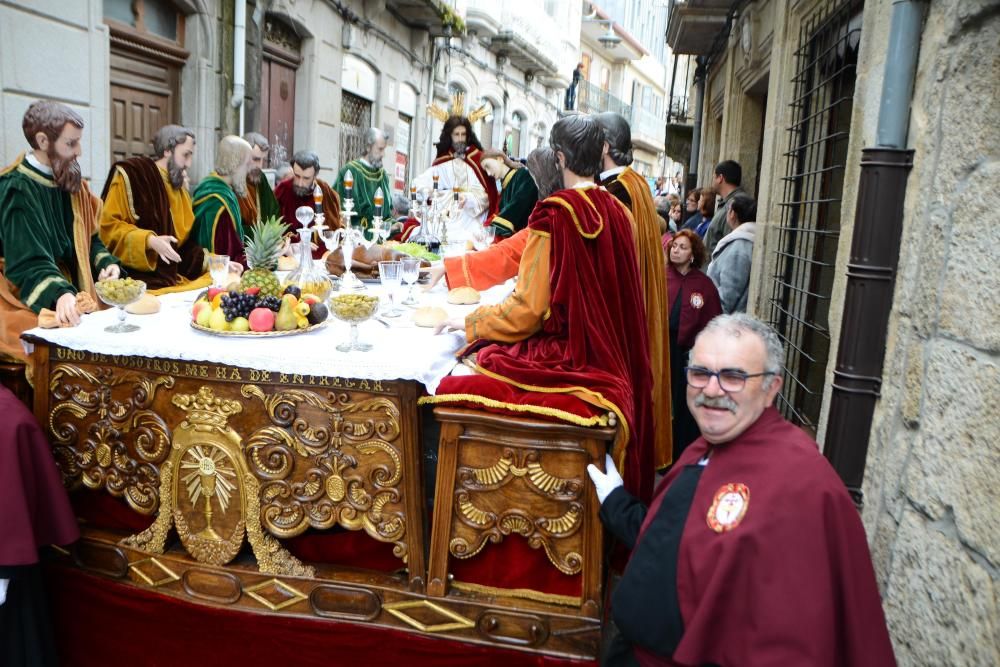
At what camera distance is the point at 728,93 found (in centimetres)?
854

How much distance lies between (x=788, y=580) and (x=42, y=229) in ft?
10.3

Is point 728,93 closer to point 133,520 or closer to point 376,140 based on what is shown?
point 376,140

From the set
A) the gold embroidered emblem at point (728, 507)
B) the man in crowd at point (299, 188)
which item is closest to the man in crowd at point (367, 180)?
the man in crowd at point (299, 188)

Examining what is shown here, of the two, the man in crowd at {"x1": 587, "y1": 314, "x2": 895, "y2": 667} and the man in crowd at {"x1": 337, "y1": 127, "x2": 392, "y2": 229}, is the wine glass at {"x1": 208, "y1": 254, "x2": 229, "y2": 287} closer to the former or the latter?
the man in crowd at {"x1": 587, "y1": 314, "x2": 895, "y2": 667}

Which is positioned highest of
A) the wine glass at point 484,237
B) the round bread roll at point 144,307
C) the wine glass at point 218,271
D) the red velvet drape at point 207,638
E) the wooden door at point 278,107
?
the wooden door at point 278,107

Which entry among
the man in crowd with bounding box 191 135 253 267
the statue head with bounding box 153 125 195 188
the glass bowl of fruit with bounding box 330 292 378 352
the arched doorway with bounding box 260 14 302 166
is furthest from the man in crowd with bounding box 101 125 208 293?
the arched doorway with bounding box 260 14 302 166

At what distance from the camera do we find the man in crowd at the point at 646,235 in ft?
11.3

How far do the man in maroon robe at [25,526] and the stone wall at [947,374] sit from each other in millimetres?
2602

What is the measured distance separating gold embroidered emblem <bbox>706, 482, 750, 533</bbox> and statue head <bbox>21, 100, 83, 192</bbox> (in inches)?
119

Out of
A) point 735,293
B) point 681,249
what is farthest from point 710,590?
point 735,293

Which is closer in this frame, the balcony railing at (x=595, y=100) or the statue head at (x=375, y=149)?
the statue head at (x=375, y=149)

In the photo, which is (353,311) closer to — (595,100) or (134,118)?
(134,118)

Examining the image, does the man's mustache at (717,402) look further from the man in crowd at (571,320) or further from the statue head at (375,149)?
the statue head at (375,149)

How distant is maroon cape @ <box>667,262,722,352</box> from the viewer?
4.41 metres
